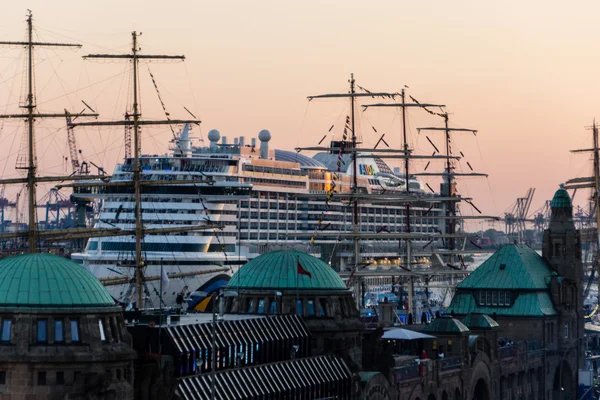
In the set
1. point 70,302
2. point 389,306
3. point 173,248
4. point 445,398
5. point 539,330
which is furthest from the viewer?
point 173,248

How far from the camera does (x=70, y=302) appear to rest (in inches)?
3216

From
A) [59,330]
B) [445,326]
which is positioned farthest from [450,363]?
[59,330]

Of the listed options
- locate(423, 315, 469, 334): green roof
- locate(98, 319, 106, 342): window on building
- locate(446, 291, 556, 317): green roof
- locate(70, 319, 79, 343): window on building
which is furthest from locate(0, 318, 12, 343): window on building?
locate(446, 291, 556, 317): green roof

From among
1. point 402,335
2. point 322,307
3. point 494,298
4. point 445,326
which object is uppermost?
point 494,298

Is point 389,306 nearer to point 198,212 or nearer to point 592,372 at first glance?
point 592,372

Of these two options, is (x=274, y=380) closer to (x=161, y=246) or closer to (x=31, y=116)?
(x=31, y=116)

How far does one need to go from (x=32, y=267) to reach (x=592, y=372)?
9475cm

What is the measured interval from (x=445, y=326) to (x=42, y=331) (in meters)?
63.0

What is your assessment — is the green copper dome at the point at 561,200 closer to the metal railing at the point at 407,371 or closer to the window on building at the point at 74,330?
the metal railing at the point at 407,371

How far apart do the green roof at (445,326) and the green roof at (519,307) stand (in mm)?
23822

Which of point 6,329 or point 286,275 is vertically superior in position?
point 286,275

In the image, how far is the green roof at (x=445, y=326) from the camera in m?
138

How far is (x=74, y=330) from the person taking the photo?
81000 mm

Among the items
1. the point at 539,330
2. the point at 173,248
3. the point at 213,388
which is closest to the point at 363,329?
the point at 213,388
